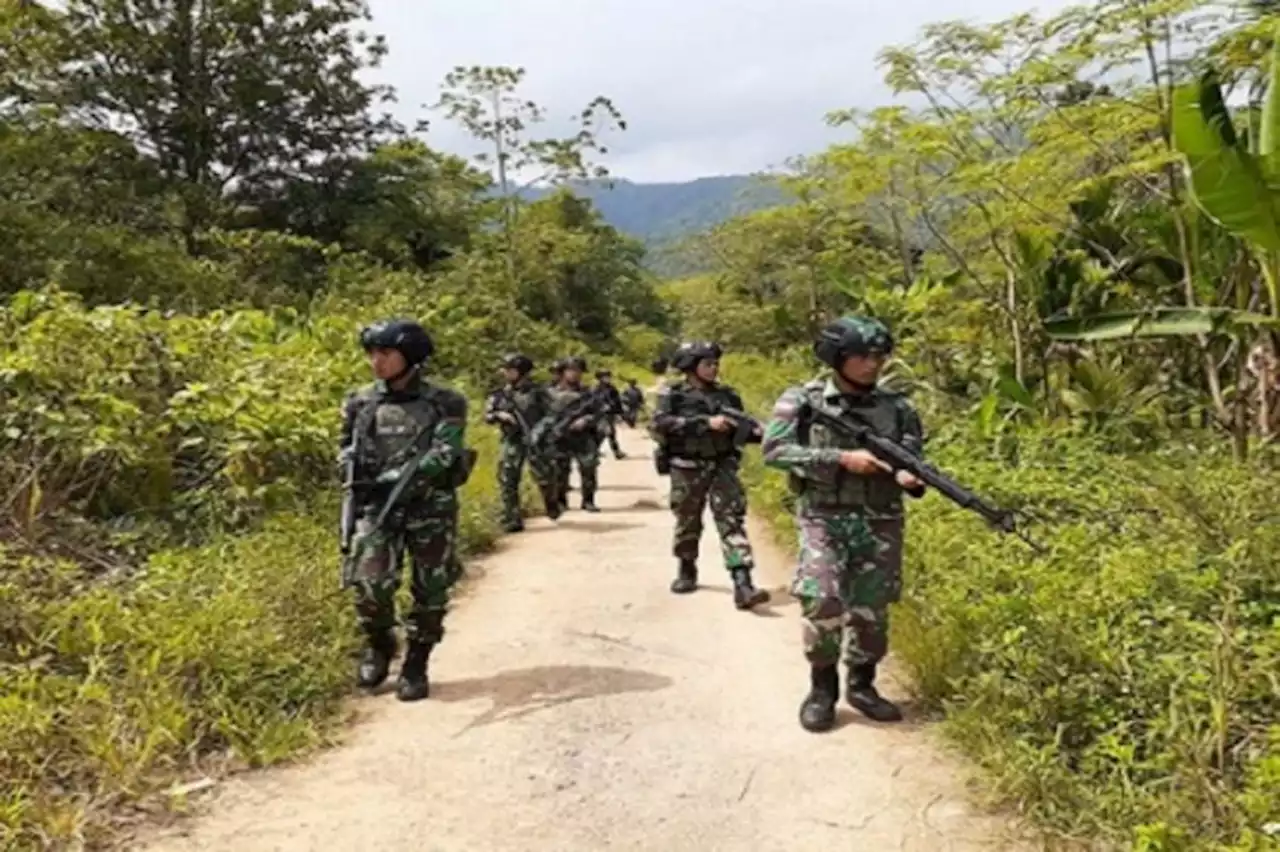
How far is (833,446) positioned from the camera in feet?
15.8

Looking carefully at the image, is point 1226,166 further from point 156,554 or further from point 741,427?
point 156,554

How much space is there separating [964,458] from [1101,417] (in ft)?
6.86

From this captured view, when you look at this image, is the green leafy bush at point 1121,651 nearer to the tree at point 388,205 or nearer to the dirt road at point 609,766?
the dirt road at point 609,766

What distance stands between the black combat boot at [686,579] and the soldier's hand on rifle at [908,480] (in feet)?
10.6

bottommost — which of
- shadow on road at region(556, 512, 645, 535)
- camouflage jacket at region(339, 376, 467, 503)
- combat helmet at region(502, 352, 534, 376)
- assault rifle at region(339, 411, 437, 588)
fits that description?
shadow on road at region(556, 512, 645, 535)

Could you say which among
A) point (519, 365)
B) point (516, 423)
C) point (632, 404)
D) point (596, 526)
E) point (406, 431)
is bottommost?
point (596, 526)

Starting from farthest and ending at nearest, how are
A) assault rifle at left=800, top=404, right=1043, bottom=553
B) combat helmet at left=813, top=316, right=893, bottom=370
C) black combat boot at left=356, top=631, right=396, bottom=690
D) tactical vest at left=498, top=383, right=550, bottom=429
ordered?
tactical vest at left=498, top=383, right=550, bottom=429
black combat boot at left=356, top=631, right=396, bottom=690
combat helmet at left=813, top=316, right=893, bottom=370
assault rifle at left=800, top=404, right=1043, bottom=553

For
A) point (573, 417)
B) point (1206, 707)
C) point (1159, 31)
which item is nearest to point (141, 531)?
point (573, 417)

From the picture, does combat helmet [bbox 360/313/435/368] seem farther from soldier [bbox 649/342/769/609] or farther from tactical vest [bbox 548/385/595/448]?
tactical vest [bbox 548/385/595/448]

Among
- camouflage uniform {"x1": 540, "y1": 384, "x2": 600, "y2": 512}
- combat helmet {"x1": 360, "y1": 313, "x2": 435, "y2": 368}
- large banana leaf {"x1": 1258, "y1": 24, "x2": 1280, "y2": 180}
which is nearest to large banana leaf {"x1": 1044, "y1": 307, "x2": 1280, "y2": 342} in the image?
large banana leaf {"x1": 1258, "y1": 24, "x2": 1280, "y2": 180}

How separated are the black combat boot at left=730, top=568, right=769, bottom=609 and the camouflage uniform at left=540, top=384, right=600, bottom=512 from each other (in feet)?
13.6

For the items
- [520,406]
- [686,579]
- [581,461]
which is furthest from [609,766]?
[581,461]

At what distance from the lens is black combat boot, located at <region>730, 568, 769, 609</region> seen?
277 inches

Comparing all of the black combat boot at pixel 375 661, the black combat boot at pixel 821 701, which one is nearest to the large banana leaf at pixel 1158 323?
the black combat boot at pixel 821 701
